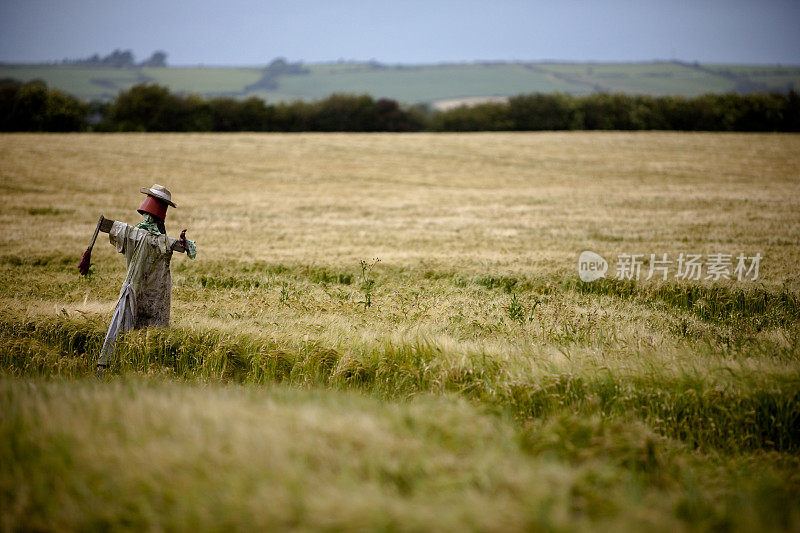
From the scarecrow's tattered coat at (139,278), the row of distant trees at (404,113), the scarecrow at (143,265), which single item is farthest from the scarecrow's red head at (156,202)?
the row of distant trees at (404,113)

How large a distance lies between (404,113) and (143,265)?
205 ft

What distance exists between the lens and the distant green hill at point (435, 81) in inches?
5443

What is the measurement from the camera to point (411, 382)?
6.14m

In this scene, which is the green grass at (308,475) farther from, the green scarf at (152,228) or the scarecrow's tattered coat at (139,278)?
the green scarf at (152,228)

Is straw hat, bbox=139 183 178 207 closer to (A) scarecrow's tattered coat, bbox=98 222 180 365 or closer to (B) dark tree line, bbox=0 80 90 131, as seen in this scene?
(A) scarecrow's tattered coat, bbox=98 222 180 365

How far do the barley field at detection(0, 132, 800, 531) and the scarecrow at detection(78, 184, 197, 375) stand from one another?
27 cm

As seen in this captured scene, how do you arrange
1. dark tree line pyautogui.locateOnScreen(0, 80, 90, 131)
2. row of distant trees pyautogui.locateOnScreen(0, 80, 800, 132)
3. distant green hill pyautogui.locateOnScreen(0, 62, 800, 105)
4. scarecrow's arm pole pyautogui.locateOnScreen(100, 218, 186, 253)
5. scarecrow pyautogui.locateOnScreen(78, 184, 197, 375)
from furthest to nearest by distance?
distant green hill pyautogui.locateOnScreen(0, 62, 800, 105), row of distant trees pyautogui.locateOnScreen(0, 80, 800, 132), dark tree line pyautogui.locateOnScreen(0, 80, 90, 131), scarecrow pyautogui.locateOnScreen(78, 184, 197, 375), scarecrow's arm pole pyautogui.locateOnScreen(100, 218, 186, 253)

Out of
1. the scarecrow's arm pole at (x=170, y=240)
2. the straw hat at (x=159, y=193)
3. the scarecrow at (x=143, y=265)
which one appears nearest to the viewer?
the scarecrow's arm pole at (x=170, y=240)

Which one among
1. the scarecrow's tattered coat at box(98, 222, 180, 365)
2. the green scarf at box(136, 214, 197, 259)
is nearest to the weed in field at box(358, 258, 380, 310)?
the green scarf at box(136, 214, 197, 259)

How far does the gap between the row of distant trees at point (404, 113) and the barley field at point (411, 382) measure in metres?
45.7

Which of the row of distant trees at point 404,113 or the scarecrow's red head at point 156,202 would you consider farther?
the row of distant trees at point 404,113

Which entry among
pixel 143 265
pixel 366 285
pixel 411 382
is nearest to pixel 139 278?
pixel 143 265

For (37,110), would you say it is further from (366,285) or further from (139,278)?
(139,278)

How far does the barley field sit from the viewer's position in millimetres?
2752
